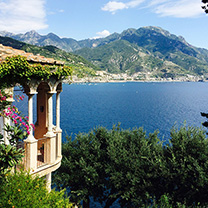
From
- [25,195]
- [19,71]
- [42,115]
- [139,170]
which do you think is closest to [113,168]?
[139,170]

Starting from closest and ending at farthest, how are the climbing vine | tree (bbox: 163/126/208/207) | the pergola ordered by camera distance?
the climbing vine, the pergola, tree (bbox: 163/126/208/207)

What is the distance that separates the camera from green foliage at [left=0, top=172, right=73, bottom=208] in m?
7.46

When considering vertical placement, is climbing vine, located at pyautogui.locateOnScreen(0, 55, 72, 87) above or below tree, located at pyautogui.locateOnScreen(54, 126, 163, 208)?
above

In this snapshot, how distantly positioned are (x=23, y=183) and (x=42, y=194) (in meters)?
1.03

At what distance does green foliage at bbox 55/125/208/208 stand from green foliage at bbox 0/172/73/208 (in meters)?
9.00

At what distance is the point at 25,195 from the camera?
7797mm

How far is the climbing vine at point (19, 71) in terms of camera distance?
8227mm

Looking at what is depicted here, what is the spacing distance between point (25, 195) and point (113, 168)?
1180 cm

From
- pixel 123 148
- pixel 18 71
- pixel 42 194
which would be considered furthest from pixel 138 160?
pixel 18 71

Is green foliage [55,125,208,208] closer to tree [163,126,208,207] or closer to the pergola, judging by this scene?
tree [163,126,208,207]

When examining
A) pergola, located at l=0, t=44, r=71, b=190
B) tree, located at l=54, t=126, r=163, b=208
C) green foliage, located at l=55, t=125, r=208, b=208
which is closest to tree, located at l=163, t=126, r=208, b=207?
green foliage, located at l=55, t=125, r=208, b=208

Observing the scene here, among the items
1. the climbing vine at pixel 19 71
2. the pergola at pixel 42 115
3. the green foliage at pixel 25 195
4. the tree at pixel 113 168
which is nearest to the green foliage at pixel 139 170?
the tree at pixel 113 168

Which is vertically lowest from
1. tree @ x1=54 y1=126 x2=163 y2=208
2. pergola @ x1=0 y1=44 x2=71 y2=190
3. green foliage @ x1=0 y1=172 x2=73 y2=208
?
tree @ x1=54 y1=126 x2=163 y2=208

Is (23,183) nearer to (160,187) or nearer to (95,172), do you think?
(95,172)
